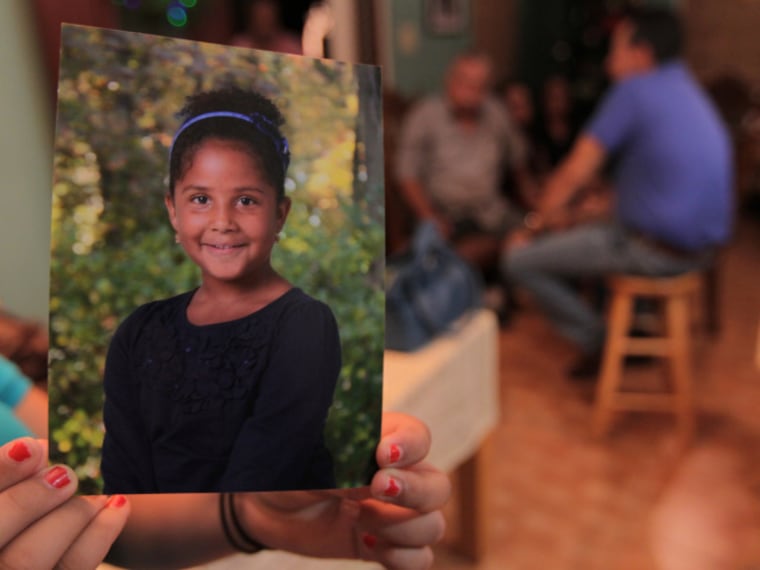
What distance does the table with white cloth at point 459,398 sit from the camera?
4.05ft

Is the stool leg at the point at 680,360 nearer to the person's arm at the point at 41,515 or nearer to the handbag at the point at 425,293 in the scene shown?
the handbag at the point at 425,293

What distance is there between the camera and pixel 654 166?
1.96m

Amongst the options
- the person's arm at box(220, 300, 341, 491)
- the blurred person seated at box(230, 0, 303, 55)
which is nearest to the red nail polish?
the person's arm at box(220, 300, 341, 491)

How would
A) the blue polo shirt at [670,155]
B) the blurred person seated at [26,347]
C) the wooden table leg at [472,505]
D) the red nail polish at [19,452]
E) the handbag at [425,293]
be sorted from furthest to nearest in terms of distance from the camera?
the blue polo shirt at [670,155]
the wooden table leg at [472,505]
the handbag at [425,293]
the blurred person seated at [26,347]
the red nail polish at [19,452]

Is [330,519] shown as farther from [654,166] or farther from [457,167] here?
[457,167]

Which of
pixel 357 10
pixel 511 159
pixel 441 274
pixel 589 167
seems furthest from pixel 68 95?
pixel 357 10

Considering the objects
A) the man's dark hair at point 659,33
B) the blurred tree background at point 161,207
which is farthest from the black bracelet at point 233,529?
the man's dark hair at point 659,33

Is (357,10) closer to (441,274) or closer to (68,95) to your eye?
(441,274)

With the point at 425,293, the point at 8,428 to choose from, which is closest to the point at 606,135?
the point at 425,293

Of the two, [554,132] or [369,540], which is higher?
[554,132]

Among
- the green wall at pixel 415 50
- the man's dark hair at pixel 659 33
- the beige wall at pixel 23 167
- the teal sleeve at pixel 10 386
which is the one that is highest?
the green wall at pixel 415 50

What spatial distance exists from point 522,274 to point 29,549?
2.03 meters

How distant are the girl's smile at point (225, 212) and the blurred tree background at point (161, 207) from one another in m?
0.01

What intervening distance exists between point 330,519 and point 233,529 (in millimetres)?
84
